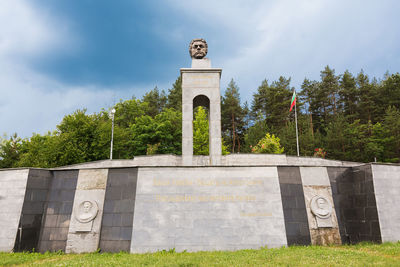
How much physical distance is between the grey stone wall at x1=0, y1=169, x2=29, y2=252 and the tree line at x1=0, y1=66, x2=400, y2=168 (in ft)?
59.9

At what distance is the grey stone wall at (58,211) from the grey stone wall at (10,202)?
3.34ft

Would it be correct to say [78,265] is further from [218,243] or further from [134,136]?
[134,136]

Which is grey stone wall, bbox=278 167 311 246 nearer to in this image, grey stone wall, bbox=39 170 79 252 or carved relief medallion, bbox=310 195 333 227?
carved relief medallion, bbox=310 195 333 227

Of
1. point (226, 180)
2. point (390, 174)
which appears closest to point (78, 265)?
point (226, 180)

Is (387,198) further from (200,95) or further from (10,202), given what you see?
(10,202)

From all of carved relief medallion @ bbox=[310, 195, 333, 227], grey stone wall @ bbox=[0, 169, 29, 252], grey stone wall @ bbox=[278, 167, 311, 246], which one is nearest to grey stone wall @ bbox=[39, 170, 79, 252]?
grey stone wall @ bbox=[0, 169, 29, 252]

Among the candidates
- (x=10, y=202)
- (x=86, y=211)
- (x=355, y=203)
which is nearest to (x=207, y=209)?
(x=86, y=211)

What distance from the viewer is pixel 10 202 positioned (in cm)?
1078

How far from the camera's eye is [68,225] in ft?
34.2

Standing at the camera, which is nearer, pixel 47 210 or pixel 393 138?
pixel 47 210

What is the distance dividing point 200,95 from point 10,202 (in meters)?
11.5

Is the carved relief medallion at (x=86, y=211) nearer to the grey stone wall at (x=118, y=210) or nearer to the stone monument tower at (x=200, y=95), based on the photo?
the grey stone wall at (x=118, y=210)

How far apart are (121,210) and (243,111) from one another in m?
43.7

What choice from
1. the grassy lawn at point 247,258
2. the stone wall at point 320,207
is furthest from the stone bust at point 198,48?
the grassy lawn at point 247,258
